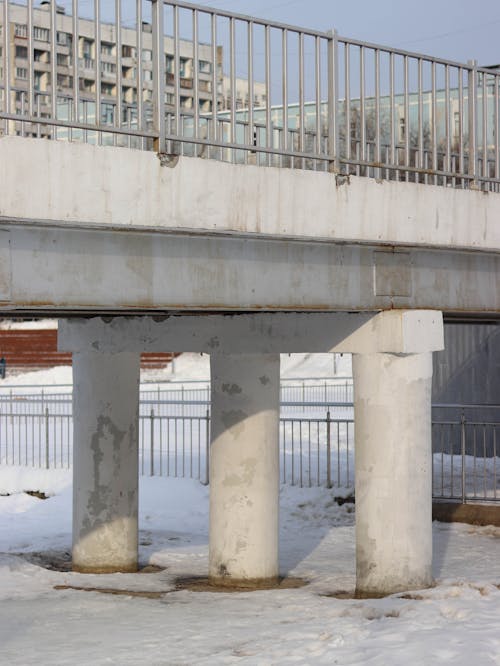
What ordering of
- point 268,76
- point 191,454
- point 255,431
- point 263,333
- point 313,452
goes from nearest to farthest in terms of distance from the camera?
point 268,76 → point 263,333 → point 255,431 → point 191,454 → point 313,452

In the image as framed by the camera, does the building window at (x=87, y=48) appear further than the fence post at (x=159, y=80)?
Yes

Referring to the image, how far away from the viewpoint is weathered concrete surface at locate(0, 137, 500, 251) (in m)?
8.30

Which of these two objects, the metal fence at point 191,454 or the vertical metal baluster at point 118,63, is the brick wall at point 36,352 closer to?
the metal fence at point 191,454

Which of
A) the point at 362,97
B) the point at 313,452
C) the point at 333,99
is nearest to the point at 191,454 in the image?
the point at 313,452

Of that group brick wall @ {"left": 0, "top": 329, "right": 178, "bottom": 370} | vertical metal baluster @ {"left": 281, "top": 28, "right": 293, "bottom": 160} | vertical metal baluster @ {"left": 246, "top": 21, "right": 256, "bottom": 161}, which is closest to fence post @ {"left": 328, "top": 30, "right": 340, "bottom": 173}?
vertical metal baluster @ {"left": 281, "top": 28, "right": 293, "bottom": 160}

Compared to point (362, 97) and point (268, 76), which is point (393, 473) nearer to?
point (362, 97)

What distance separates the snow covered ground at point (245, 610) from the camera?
30.3 feet

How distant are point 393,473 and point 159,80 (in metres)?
4.50

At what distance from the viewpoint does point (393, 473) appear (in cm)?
1138

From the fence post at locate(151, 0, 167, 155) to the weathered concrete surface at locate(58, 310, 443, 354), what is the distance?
11.1 feet

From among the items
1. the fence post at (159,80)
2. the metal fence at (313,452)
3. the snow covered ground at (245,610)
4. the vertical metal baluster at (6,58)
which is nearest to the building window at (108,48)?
the metal fence at (313,452)

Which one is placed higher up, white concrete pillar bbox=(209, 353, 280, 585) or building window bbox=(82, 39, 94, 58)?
building window bbox=(82, 39, 94, 58)

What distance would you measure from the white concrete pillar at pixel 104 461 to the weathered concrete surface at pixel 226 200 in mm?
5070

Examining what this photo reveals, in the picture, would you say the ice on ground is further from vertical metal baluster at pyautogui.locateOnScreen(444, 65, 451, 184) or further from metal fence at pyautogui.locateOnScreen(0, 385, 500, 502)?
vertical metal baluster at pyautogui.locateOnScreen(444, 65, 451, 184)
